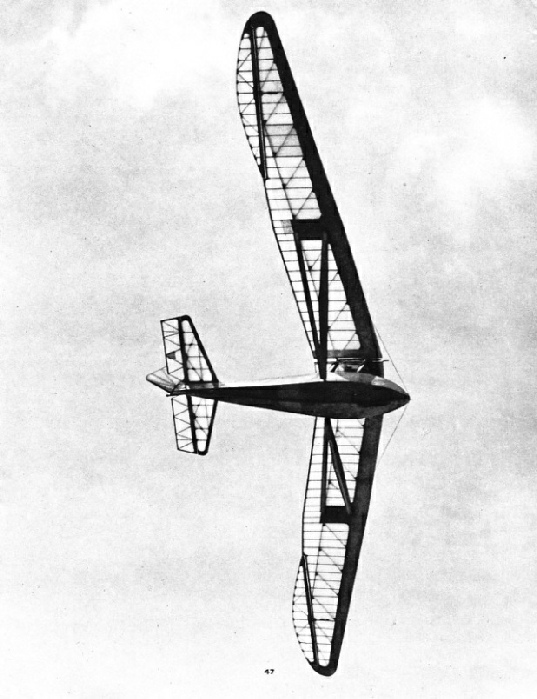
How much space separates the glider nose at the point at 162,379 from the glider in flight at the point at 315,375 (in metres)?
0.05

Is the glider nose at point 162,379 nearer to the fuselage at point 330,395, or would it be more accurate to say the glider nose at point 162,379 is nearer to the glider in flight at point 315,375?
the glider in flight at point 315,375

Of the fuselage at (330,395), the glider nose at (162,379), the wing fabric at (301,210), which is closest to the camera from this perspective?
the wing fabric at (301,210)

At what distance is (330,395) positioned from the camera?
37.2 meters

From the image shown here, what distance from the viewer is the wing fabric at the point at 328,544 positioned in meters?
42.8

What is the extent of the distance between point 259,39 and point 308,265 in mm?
9746

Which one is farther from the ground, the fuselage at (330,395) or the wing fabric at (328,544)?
the fuselage at (330,395)

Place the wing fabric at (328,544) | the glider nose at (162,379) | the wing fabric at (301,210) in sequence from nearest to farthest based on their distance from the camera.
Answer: the wing fabric at (301,210)
the glider nose at (162,379)
the wing fabric at (328,544)

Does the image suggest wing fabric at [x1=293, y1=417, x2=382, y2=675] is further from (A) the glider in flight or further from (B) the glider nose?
(B) the glider nose

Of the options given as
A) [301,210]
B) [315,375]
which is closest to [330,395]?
[315,375]

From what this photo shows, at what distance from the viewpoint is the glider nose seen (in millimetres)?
40594

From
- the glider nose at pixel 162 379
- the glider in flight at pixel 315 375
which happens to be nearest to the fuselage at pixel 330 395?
the glider in flight at pixel 315 375

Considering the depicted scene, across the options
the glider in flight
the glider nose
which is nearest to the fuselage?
the glider in flight

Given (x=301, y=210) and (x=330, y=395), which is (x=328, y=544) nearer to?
(x=330, y=395)

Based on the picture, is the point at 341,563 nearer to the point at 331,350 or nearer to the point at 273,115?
the point at 331,350
